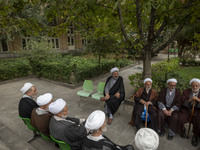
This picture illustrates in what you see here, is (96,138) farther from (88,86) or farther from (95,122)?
(88,86)

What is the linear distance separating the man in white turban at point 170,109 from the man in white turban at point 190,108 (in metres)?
0.14

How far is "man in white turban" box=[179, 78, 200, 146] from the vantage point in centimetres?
334

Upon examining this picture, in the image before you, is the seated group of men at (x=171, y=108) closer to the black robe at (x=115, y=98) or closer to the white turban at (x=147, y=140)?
the black robe at (x=115, y=98)

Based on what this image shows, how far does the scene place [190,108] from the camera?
3619 millimetres

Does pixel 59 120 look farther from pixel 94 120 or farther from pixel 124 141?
pixel 124 141

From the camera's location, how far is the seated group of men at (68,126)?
2012 mm

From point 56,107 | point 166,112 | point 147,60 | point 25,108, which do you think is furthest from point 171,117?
point 25,108

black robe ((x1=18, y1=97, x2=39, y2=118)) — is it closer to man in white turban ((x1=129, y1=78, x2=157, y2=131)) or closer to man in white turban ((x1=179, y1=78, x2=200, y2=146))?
man in white turban ((x1=129, y1=78, x2=157, y2=131))

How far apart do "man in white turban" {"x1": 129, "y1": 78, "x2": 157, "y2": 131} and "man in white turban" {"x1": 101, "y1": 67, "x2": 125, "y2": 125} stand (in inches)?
25.6

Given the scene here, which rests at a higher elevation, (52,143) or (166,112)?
(166,112)

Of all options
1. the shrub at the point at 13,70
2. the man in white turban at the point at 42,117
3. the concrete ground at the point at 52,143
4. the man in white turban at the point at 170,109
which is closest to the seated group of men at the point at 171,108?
the man in white turban at the point at 170,109

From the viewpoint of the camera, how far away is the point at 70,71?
301 inches

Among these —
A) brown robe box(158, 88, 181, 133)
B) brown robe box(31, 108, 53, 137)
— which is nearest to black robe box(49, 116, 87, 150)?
brown robe box(31, 108, 53, 137)

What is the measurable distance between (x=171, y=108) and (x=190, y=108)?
1.61 ft
